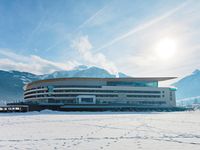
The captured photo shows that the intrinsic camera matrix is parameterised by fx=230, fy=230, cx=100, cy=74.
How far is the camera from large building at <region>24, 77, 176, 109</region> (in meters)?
105

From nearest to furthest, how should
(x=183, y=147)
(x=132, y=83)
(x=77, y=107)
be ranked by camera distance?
(x=183, y=147)
(x=77, y=107)
(x=132, y=83)

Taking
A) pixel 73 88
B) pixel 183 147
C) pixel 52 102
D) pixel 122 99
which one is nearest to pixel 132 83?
pixel 122 99

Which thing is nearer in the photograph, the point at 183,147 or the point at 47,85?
the point at 183,147

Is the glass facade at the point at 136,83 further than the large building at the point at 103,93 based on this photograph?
Yes

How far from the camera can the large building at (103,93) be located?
105375mm

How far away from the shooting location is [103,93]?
10944cm

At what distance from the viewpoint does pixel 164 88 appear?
118 m

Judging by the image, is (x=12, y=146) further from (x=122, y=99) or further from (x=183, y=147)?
(x=122, y=99)

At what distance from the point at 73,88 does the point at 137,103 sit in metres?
31.8

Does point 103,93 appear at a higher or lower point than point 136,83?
lower

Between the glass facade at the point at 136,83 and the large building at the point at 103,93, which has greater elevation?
the glass facade at the point at 136,83

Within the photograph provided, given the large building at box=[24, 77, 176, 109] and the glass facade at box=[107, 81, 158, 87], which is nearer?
the large building at box=[24, 77, 176, 109]

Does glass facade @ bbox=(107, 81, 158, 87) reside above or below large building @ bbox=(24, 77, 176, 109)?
above

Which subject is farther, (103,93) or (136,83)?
(136,83)
